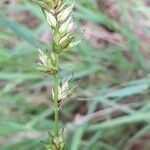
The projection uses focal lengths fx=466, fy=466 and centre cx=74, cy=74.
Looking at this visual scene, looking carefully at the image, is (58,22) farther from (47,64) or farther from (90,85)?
(90,85)

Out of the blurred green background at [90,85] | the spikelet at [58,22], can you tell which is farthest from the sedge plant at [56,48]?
the blurred green background at [90,85]

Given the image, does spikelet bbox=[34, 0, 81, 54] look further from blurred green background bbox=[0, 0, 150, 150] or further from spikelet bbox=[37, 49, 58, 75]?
blurred green background bbox=[0, 0, 150, 150]

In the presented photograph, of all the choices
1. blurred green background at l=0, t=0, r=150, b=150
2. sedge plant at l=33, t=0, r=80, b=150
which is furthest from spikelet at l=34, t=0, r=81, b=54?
blurred green background at l=0, t=0, r=150, b=150

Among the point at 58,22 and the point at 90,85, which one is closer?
the point at 58,22

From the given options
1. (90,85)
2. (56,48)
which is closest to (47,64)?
(56,48)

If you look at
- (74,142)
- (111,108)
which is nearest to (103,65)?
(111,108)

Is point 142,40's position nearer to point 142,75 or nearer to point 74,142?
point 142,75

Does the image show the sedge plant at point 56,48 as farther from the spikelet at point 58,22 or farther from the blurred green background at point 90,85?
the blurred green background at point 90,85
